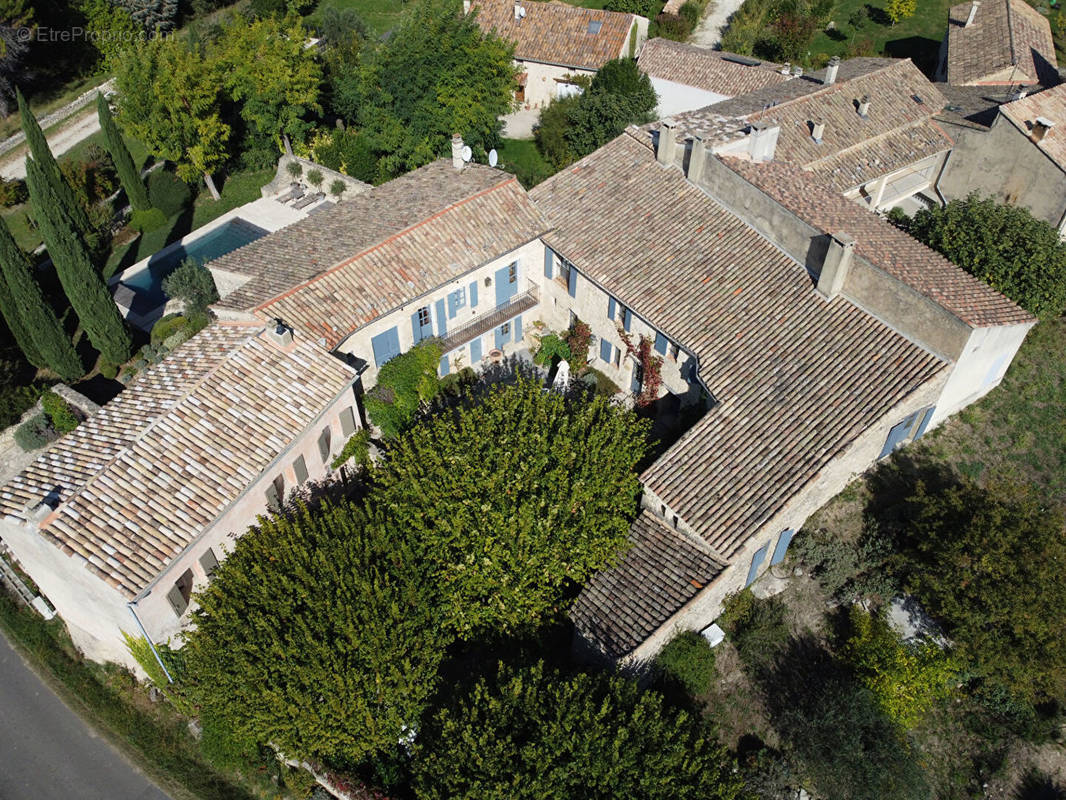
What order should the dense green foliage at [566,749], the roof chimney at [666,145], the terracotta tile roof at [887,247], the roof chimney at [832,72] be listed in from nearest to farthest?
1. the dense green foliage at [566,749]
2. the terracotta tile roof at [887,247]
3. the roof chimney at [666,145]
4. the roof chimney at [832,72]

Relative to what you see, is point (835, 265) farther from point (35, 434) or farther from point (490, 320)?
point (35, 434)

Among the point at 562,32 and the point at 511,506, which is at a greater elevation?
the point at 562,32

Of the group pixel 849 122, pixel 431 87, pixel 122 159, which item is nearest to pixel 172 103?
pixel 122 159

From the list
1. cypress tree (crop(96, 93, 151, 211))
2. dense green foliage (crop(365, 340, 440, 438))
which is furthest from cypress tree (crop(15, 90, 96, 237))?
dense green foliage (crop(365, 340, 440, 438))

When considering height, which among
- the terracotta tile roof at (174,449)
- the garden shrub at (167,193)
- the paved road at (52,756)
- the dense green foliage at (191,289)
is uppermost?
the terracotta tile roof at (174,449)

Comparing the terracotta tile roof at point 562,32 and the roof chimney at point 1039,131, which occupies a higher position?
the roof chimney at point 1039,131

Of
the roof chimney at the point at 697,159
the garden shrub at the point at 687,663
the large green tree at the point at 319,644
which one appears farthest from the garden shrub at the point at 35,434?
the roof chimney at the point at 697,159

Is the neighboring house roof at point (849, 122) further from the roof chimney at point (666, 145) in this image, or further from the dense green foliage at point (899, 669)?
the dense green foliage at point (899, 669)
